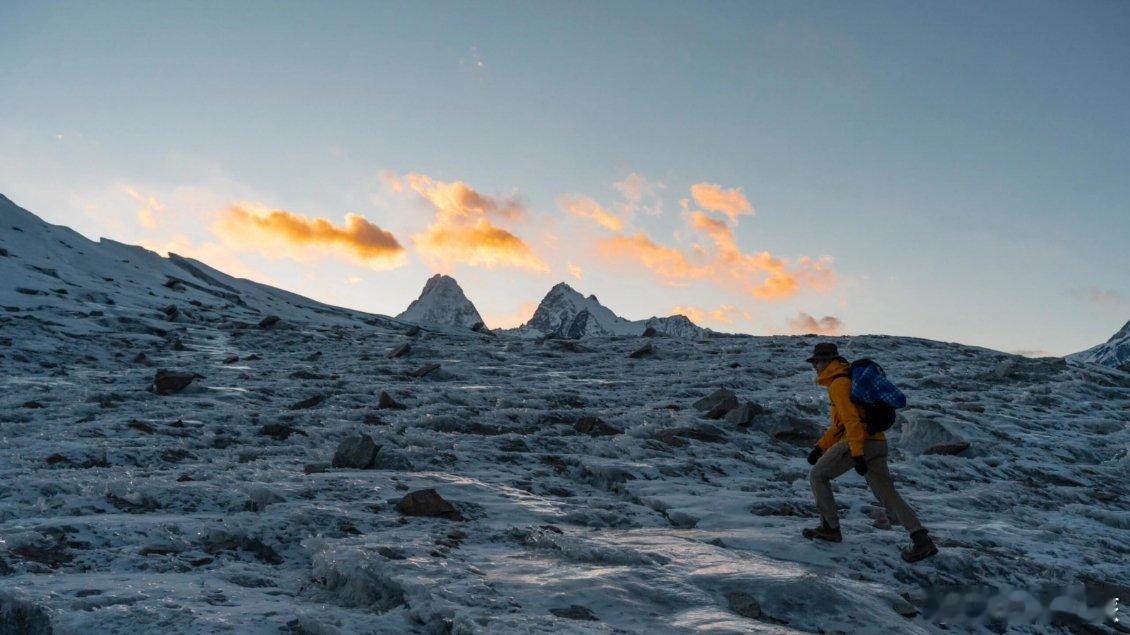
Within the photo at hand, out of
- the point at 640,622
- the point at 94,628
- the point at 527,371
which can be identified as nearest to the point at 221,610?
the point at 94,628

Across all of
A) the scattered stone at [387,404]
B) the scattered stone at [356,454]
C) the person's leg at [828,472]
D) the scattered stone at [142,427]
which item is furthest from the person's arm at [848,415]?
the scattered stone at [142,427]

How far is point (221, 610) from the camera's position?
481 centimetres

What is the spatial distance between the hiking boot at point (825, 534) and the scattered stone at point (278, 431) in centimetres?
804

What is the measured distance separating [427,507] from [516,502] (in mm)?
1185

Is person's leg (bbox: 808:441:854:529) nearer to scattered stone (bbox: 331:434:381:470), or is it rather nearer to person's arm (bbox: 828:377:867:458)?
person's arm (bbox: 828:377:867:458)

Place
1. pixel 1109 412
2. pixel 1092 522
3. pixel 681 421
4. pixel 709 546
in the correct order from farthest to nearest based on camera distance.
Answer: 1. pixel 1109 412
2. pixel 681 421
3. pixel 1092 522
4. pixel 709 546

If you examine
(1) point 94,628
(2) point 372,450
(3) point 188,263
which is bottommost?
(1) point 94,628

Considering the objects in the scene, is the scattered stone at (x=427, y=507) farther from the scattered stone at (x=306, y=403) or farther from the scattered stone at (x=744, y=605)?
the scattered stone at (x=306, y=403)

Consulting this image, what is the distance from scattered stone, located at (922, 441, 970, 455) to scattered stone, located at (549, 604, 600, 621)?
985 cm

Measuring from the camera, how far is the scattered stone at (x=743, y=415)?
13711 millimetres

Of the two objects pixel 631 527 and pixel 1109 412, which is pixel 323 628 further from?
pixel 1109 412

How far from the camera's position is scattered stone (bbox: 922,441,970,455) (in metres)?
12.5

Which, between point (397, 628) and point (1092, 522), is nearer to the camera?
point (397, 628)

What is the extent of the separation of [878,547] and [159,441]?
10023 mm
